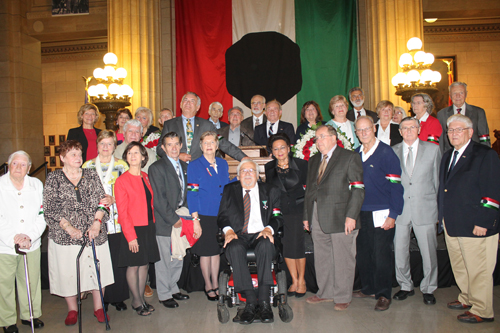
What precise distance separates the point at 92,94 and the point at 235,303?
18.5 ft

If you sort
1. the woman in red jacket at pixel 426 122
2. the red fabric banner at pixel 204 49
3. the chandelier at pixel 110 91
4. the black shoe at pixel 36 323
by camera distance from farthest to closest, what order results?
1. the red fabric banner at pixel 204 49
2. the chandelier at pixel 110 91
3. the woman in red jacket at pixel 426 122
4. the black shoe at pixel 36 323

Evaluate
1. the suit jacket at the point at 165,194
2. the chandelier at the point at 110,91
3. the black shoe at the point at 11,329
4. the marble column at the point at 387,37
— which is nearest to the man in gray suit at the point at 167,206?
the suit jacket at the point at 165,194

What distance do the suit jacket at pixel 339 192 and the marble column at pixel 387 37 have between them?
16.3ft

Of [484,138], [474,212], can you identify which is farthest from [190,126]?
[484,138]

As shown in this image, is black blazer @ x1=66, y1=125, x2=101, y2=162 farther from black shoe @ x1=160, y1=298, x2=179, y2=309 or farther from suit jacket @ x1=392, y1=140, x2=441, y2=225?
suit jacket @ x1=392, y1=140, x2=441, y2=225

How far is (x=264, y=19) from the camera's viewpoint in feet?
27.1

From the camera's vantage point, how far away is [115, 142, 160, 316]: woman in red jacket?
362cm

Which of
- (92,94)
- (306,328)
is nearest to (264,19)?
(92,94)

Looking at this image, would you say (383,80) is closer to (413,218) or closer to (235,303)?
(413,218)

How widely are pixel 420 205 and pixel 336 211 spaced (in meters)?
0.93

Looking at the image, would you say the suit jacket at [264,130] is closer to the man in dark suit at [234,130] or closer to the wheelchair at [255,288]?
the man in dark suit at [234,130]

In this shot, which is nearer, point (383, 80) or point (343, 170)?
point (343, 170)

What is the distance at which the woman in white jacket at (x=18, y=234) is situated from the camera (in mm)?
3365

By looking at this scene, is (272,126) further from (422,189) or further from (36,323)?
(36,323)
